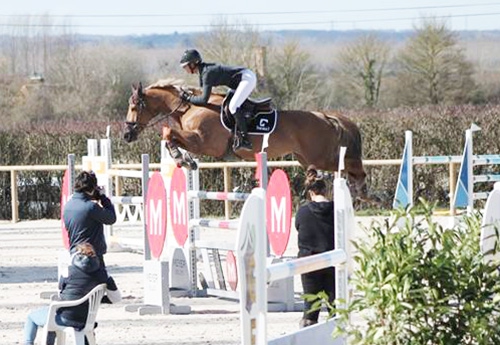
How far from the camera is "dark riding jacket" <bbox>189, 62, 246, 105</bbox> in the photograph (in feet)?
43.8

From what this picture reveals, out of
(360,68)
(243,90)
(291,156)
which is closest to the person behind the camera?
(243,90)

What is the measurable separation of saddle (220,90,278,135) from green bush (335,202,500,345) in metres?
8.42

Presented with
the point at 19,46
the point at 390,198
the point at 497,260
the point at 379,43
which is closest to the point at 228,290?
the point at 497,260

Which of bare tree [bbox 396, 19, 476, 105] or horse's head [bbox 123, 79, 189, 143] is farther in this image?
bare tree [bbox 396, 19, 476, 105]

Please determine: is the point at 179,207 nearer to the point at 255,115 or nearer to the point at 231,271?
the point at 231,271

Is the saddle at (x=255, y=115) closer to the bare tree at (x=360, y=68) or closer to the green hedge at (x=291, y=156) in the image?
the green hedge at (x=291, y=156)

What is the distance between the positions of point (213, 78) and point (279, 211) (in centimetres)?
320

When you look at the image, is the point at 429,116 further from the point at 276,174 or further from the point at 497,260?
the point at 497,260

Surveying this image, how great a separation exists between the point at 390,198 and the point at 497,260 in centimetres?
1432

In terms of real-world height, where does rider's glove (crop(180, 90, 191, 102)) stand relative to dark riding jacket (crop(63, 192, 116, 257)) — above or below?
above

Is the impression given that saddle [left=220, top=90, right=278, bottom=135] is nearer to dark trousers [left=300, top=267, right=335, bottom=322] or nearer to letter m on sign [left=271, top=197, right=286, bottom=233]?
letter m on sign [left=271, top=197, right=286, bottom=233]

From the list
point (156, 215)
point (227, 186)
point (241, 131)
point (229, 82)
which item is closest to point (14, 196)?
point (227, 186)

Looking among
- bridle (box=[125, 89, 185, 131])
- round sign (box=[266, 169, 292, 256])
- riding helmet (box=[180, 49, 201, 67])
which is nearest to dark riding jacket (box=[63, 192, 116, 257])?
round sign (box=[266, 169, 292, 256])

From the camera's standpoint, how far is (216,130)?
14.0 meters
